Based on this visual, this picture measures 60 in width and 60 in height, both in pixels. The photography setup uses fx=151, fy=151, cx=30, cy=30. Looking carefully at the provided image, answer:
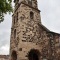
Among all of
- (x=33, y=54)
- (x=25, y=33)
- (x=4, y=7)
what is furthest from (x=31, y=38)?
(x=4, y=7)

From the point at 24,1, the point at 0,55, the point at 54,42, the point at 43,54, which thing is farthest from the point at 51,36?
the point at 0,55

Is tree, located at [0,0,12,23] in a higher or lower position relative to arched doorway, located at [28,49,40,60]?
higher

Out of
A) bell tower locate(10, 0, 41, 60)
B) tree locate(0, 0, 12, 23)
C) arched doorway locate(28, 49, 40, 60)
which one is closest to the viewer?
tree locate(0, 0, 12, 23)

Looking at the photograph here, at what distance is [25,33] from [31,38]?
33.4 inches

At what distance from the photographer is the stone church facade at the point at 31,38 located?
15.6m

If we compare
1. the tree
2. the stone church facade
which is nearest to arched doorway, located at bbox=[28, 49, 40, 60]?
the stone church facade

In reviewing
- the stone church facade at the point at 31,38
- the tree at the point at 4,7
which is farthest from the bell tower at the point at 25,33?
Result: the tree at the point at 4,7

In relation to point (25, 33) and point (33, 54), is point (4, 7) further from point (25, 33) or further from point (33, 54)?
point (33, 54)

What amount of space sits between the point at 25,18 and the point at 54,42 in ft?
13.9

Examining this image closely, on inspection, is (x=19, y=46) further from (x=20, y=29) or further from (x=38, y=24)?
(x=38, y=24)

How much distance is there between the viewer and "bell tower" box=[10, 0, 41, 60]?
1558 centimetres

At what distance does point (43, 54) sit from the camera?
15.9 m

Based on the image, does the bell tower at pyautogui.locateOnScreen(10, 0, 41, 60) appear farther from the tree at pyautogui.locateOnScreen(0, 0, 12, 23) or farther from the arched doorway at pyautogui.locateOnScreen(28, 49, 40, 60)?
the tree at pyautogui.locateOnScreen(0, 0, 12, 23)

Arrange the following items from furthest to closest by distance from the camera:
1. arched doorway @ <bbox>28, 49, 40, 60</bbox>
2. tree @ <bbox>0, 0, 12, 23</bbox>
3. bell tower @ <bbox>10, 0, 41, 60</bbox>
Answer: arched doorway @ <bbox>28, 49, 40, 60</bbox>
bell tower @ <bbox>10, 0, 41, 60</bbox>
tree @ <bbox>0, 0, 12, 23</bbox>
